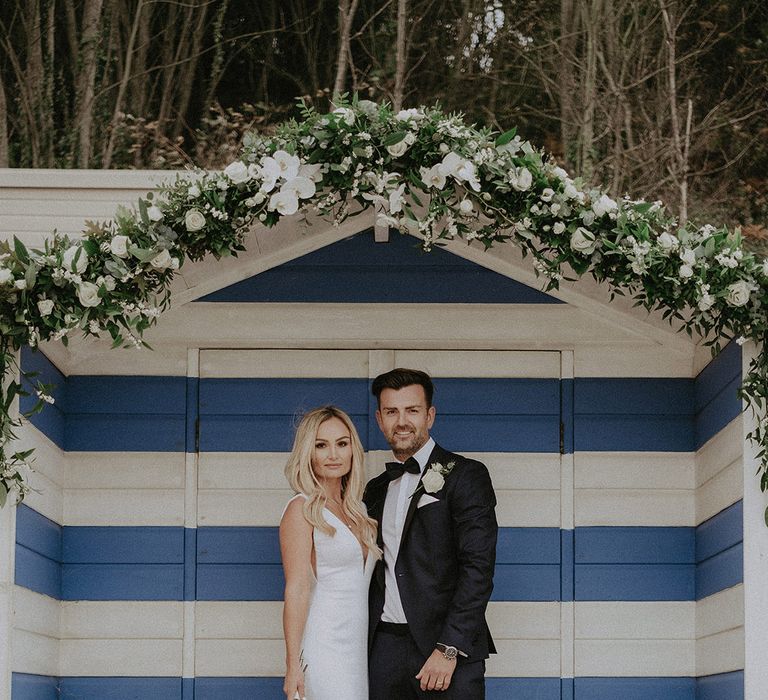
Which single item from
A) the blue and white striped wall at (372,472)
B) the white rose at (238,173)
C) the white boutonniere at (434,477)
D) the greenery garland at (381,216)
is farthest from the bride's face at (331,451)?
the white rose at (238,173)

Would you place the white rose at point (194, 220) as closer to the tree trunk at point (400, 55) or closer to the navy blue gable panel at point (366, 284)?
the navy blue gable panel at point (366, 284)

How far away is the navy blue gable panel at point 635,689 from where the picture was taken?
198 inches

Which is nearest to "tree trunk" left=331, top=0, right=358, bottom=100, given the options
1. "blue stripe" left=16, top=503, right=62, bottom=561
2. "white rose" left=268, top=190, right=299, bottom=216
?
"white rose" left=268, top=190, right=299, bottom=216

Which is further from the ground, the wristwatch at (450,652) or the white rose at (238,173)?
the white rose at (238,173)

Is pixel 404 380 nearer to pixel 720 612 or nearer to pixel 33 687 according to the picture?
pixel 720 612

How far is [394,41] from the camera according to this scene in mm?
6637

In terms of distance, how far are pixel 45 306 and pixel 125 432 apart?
129 centimetres

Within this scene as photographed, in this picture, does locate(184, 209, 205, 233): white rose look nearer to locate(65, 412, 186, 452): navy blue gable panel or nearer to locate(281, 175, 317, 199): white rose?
locate(281, 175, 317, 199): white rose

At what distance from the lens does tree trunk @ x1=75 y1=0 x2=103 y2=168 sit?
21.6ft

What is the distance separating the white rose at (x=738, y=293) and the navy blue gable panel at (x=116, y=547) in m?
2.48

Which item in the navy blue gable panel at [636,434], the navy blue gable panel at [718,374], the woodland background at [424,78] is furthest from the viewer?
the woodland background at [424,78]

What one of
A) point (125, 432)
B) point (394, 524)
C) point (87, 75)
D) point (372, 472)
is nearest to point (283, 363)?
point (372, 472)

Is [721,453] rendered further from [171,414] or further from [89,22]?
[89,22]

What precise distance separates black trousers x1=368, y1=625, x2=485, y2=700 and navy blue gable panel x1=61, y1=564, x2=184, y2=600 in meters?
1.03
